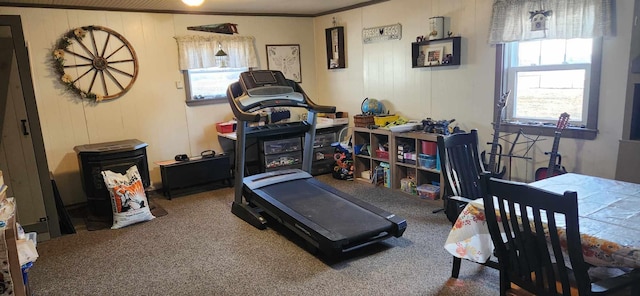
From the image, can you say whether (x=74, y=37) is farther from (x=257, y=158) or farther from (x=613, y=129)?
(x=613, y=129)

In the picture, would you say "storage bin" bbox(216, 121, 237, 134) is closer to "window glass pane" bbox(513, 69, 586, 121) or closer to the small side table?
the small side table

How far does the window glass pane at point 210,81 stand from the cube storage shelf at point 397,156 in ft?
6.12

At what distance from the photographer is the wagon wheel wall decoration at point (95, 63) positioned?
15.1 ft

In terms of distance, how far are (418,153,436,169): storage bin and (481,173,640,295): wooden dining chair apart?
7.92ft

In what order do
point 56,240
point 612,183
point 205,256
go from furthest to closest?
point 56,240, point 205,256, point 612,183

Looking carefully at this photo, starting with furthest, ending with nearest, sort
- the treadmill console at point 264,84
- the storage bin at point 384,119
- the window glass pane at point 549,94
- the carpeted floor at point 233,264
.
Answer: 1. the storage bin at point 384,119
2. the treadmill console at point 264,84
3. the window glass pane at point 549,94
4. the carpeted floor at point 233,264

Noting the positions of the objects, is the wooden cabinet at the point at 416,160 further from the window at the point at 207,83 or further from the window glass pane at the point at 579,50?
the window at the point at 207,83

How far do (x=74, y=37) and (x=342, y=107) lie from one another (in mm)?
3453

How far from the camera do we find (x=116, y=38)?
487cm

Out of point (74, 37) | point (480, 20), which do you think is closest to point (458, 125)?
point (480, 20)

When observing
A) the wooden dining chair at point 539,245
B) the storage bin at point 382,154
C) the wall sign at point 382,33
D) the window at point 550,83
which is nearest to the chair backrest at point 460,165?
the wooden dining chair at point 539,245

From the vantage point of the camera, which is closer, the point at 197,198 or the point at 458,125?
the point at 458,125

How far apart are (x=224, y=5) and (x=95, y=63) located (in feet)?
5.32

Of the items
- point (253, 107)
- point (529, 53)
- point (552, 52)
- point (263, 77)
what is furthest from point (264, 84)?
point (552, 52)
